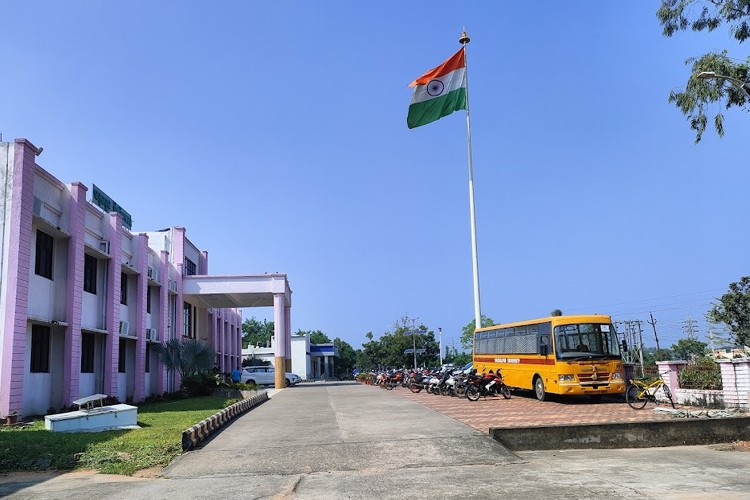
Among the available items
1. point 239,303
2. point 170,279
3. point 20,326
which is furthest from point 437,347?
point 20,326

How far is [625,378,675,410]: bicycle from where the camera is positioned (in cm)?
1543

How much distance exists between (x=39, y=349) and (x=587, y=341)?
1507 cm

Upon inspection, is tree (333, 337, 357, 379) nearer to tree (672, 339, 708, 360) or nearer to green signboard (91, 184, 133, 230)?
tree (672, 339, 708, 360)

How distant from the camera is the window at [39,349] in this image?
643 inches

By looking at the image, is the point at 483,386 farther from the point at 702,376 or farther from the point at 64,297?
the point at 64,297

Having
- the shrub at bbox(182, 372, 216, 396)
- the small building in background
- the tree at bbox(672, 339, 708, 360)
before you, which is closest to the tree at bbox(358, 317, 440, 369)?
the small building in background

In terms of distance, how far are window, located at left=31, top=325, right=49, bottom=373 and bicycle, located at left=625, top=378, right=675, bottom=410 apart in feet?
51.4

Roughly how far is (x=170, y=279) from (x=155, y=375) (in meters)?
5.07

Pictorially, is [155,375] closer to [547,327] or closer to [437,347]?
[547,327]

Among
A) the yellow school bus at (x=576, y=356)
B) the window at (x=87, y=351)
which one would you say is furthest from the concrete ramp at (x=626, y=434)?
the window at (x=87, y=351)

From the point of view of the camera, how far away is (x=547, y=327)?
17.5 metres

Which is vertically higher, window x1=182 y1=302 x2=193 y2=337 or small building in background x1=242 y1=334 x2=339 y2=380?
window x1=182 y1=302 x2=193 y2=337

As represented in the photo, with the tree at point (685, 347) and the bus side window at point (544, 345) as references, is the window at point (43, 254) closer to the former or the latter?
the bus side window at point (544, 345)

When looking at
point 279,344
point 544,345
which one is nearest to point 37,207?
point 544,345
